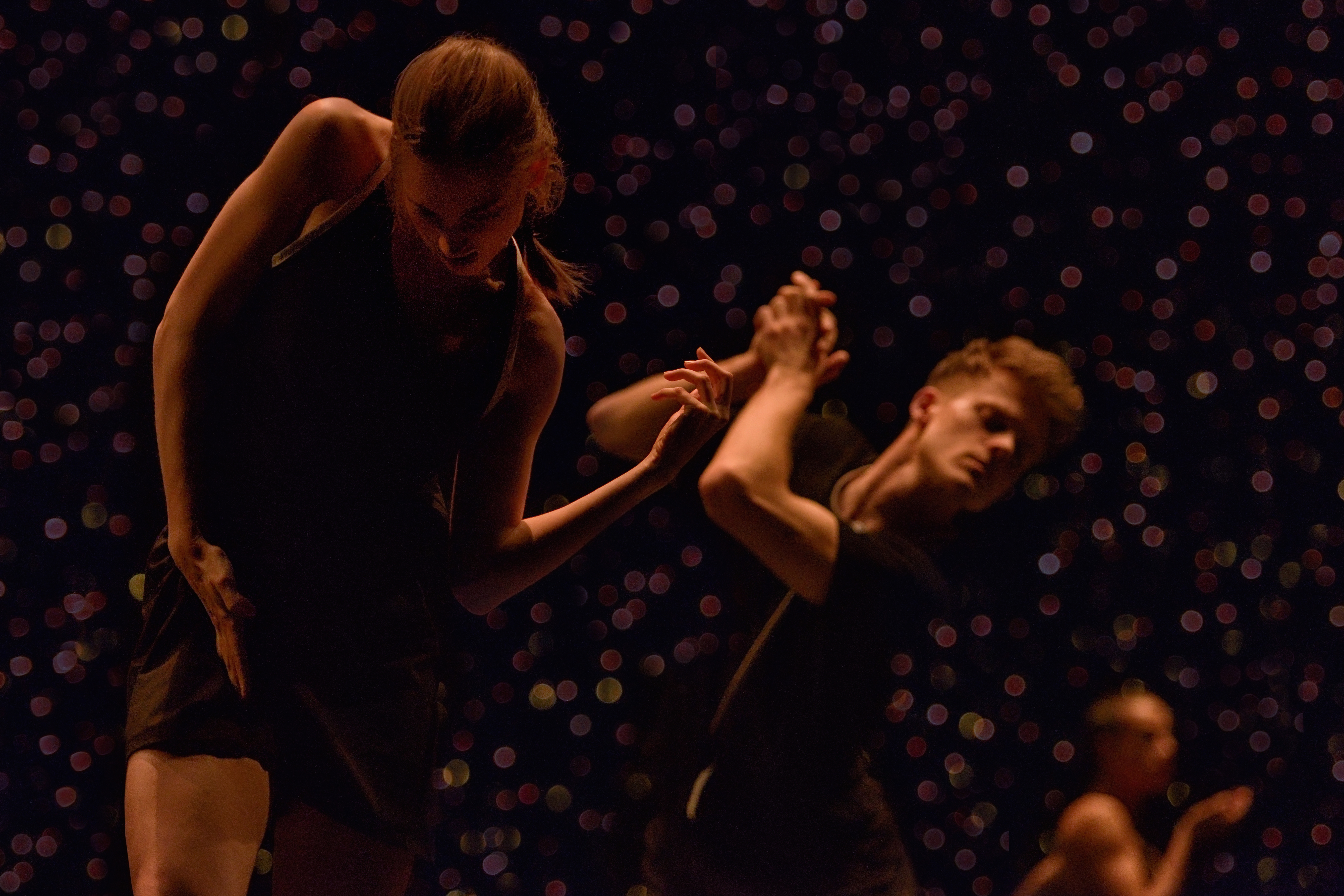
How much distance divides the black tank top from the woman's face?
0.17ft

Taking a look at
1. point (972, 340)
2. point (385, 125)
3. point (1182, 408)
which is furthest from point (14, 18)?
point (1182, 408)

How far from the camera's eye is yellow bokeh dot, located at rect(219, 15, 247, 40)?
0.94 meters

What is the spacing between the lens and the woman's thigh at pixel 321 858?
0.68 m

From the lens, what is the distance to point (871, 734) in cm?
105

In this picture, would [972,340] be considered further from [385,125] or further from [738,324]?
[385,125]

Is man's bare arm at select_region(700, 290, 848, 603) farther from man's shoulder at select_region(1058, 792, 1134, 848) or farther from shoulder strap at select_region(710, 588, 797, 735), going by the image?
man's shoulder at select_region(1058, 792, 1134, 848)

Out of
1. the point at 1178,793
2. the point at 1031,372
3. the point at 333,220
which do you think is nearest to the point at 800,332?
the point at 1031,372

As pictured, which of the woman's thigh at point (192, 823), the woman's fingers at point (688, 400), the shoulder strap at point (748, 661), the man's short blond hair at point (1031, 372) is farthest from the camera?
the man's short blond hair at point (1031, 372)

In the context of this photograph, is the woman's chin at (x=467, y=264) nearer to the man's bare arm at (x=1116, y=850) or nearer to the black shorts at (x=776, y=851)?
the black shorts at (x=776, y=851)

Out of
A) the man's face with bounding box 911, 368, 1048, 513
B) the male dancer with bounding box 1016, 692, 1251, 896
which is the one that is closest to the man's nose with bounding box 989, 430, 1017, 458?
the man's face with bounding box 911, 368, 1048, 513

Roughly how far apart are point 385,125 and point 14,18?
47 centimetres

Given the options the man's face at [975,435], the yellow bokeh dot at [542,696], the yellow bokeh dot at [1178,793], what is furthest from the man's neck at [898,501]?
the yellow bokeh dot at [1178,793]

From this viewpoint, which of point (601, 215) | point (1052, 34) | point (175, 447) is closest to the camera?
point (175, 447)

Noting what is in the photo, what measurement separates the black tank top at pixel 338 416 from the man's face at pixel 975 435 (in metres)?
0.53
